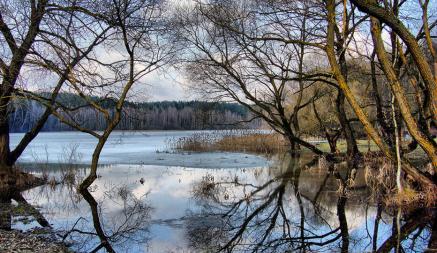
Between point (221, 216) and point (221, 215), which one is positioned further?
point (221, 215)

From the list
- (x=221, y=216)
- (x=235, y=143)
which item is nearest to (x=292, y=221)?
(x=221, y=216)

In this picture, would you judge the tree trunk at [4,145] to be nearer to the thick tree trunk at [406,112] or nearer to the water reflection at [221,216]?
the water reflection at [221,216]

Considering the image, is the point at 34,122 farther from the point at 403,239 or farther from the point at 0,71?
the point at 403,239

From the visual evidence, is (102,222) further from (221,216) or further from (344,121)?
(344,121)

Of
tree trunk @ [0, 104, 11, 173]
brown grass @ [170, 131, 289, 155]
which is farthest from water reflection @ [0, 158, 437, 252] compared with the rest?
brown grass @ [170, 131, 289, 155]

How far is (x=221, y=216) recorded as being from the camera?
10305 millimetres

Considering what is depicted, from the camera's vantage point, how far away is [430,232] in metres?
8.75

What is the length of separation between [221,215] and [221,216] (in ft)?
0.33

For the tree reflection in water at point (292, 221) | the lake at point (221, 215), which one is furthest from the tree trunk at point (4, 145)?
the tree reflection in water at point (292, 221)

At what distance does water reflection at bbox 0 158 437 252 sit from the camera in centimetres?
813

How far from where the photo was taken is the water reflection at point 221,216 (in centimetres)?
813

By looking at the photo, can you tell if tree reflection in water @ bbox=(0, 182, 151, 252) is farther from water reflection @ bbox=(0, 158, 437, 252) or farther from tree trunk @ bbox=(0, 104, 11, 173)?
tree trunk @ bbox=(0, 104, 11, 173)

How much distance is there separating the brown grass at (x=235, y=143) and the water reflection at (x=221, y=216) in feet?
40.9

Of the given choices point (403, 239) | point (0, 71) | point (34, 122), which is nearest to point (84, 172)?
point (34, 122)
